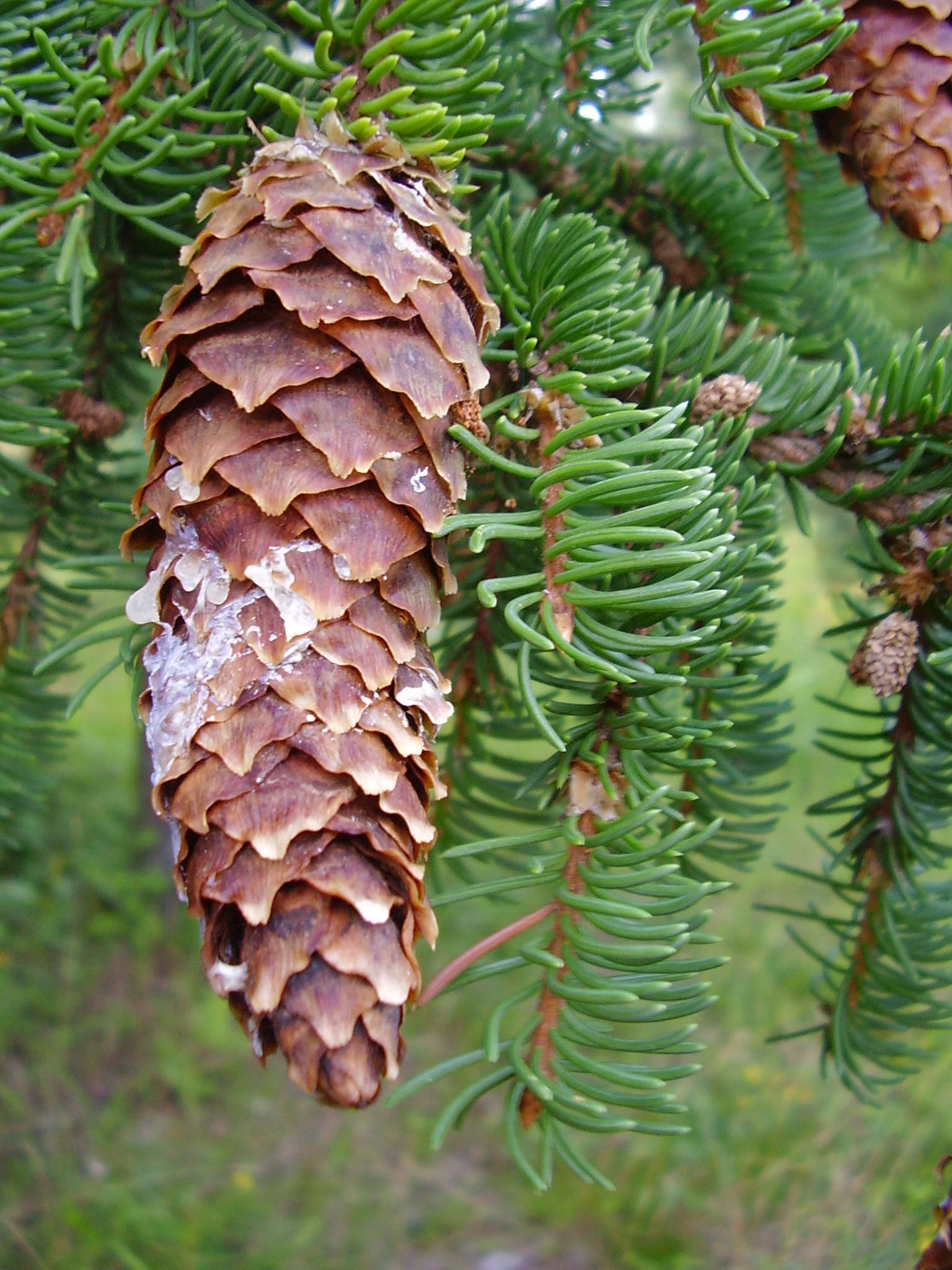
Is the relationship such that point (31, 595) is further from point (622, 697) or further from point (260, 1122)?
point (260, 1122)

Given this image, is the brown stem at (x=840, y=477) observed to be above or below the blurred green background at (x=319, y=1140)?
above

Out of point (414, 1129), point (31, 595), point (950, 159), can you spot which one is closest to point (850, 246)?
point (950, 159)

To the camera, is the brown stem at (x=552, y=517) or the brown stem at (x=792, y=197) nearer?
the brown stem at (x=552, y=517)

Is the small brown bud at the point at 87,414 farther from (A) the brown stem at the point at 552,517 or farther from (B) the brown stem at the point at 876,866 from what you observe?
(B) the brown stem at the point at 876,866

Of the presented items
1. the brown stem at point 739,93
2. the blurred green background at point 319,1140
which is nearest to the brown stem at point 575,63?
the brown stem at point 739,93

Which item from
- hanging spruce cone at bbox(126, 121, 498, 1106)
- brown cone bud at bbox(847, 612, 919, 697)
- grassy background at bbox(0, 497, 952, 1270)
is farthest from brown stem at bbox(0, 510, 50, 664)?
grassy background at bbox(0, 497, 952, 1270)

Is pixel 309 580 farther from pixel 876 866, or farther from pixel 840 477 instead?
pixel 876 866
